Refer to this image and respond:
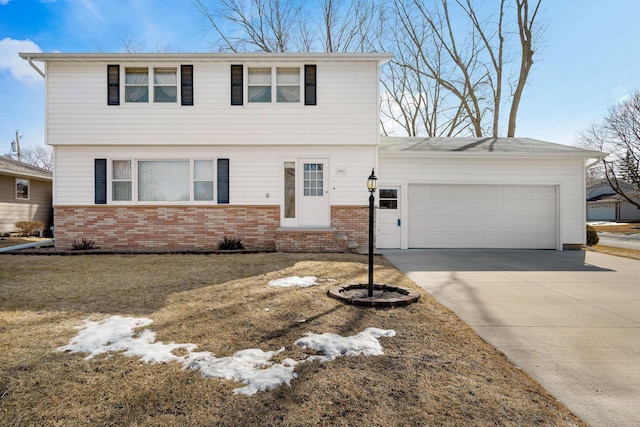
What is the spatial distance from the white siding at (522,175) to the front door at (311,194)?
6.60 ft

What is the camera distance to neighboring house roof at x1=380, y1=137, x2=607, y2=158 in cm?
1082

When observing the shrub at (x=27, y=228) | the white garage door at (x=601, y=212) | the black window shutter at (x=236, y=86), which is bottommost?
the shrub at (x=27, y=228)

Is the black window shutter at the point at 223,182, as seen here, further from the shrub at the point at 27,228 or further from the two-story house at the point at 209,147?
the shrub at the point at 27,228

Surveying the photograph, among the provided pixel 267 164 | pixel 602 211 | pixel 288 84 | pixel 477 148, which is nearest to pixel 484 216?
pixel 477 148

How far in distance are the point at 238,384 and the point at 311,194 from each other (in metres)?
8.06

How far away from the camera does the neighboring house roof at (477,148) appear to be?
10.8 m

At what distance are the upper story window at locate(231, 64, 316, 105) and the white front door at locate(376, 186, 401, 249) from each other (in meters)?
3.58

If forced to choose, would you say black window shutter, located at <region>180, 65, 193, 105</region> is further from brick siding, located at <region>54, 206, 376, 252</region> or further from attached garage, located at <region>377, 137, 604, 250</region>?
attached garage, located at <region>377, 137, 604, 250</region>

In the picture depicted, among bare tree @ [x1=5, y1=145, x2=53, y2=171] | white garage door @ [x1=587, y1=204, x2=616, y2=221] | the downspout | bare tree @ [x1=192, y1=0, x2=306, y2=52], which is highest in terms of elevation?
bare tree @ [x1=192, y1=0, x2=306, y2=52]

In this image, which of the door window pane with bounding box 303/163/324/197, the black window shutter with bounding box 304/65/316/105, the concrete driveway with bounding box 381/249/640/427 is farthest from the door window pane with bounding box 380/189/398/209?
the black window shutter with bounding box 304/65/316/105

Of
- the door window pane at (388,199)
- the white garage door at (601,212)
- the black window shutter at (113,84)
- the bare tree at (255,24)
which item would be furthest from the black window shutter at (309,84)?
the white garage door at (601,212)

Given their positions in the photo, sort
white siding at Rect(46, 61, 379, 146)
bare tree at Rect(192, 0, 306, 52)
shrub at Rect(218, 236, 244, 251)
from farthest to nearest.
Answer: bare tree at Rect(192, 0, 306, 52), white siding at Rect(46, 61, 379, 146), shrub at Rect(218, 236, 244, 251)

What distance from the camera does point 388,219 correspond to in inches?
429

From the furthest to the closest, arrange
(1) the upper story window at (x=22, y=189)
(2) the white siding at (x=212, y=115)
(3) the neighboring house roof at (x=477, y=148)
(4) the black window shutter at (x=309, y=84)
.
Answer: (1) the upper story window at (x=22, y=189), (3) the neighboring house roof at (x=477, y=148), (4) the black window shutter at (x=309, y=84), (2) the white siding at (x=212, y=115)
